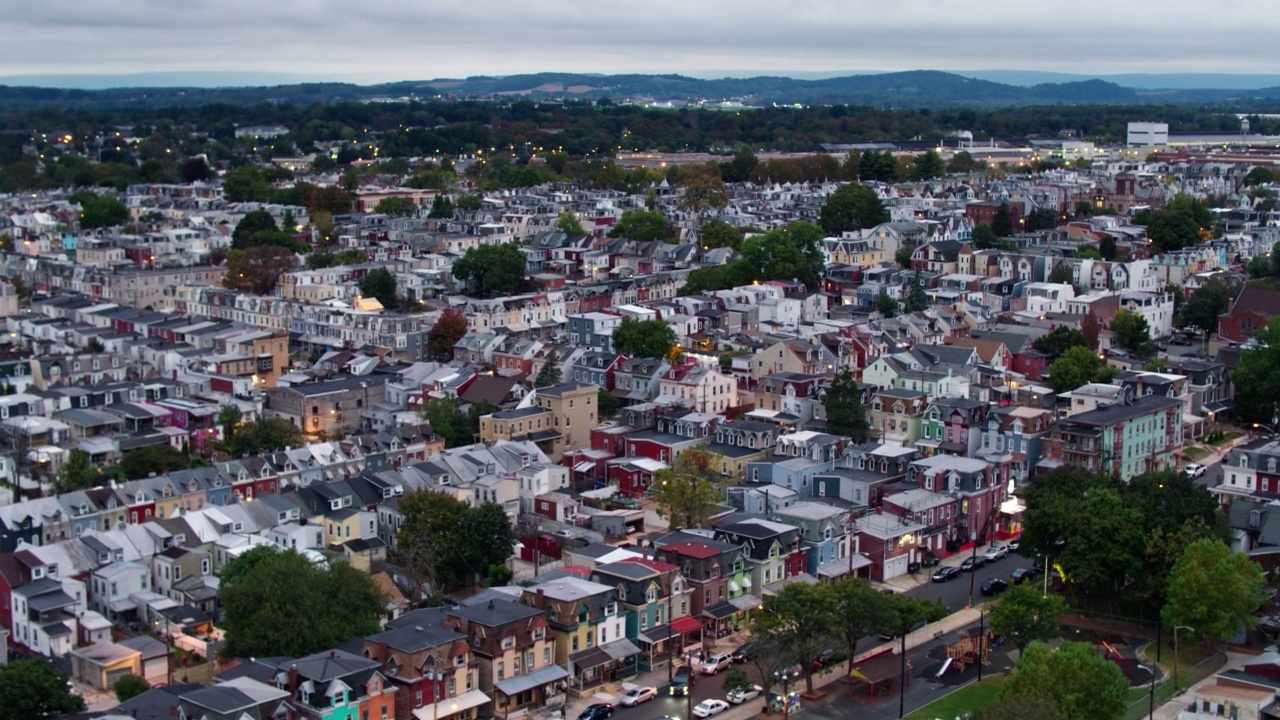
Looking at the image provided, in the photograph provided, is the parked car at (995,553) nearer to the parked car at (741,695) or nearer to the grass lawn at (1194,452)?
the parked car at (741,695)

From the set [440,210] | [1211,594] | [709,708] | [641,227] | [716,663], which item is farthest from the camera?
[440,210]

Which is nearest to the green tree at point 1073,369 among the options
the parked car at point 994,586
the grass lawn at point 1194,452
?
the grass lawn at point 1194,452

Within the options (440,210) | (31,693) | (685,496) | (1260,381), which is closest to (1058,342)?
(1260,381)

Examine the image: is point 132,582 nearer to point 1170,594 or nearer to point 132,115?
point 1170,594

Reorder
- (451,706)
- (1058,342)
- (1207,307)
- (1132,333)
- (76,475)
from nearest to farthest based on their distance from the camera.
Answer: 1. (451,706)
2. (76,475)
3. (1058,342)
4. (1132,333)
5. (1207,307)

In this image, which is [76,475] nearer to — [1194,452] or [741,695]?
[741,695]

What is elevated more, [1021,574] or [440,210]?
[440,210]

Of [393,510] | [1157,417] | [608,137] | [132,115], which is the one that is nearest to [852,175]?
[608,137]
